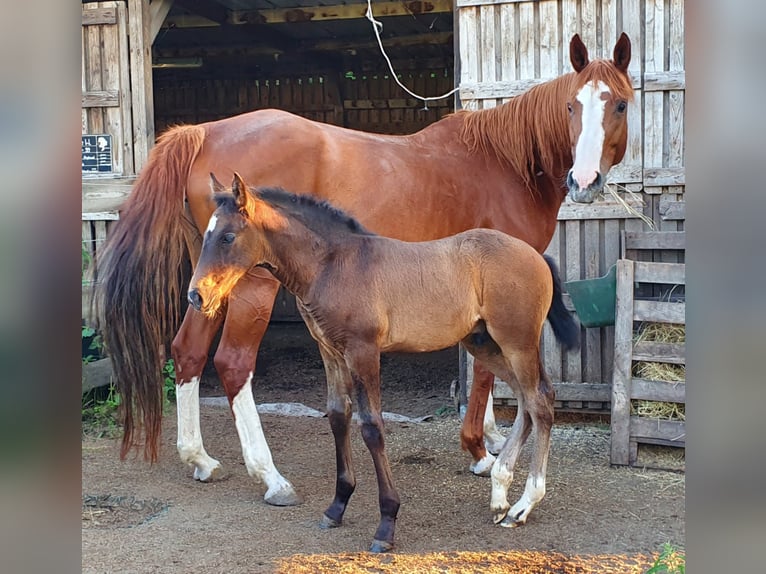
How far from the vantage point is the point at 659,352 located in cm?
469

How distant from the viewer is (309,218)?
3.37m

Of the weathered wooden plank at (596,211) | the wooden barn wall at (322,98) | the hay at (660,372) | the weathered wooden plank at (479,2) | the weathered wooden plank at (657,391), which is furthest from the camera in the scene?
the wooden barn wall at (322,98)

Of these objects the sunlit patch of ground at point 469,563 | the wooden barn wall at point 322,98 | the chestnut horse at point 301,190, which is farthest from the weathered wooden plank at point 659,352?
the wooden barn wall at point 322,98

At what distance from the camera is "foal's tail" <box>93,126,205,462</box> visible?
13.0 ft

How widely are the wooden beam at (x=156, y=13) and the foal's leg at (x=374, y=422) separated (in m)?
4.56

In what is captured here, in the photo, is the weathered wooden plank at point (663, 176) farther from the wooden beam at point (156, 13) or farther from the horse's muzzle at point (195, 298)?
the wooden beam at point (156, 13)

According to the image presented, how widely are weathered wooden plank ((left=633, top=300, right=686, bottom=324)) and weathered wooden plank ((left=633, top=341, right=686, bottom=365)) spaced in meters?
0.16

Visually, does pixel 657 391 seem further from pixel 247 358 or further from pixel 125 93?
pixel 125 93

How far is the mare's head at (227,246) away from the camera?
3043 mm

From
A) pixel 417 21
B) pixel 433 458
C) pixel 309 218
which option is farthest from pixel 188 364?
pixel 417 21

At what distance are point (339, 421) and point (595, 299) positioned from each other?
7.91 ft
